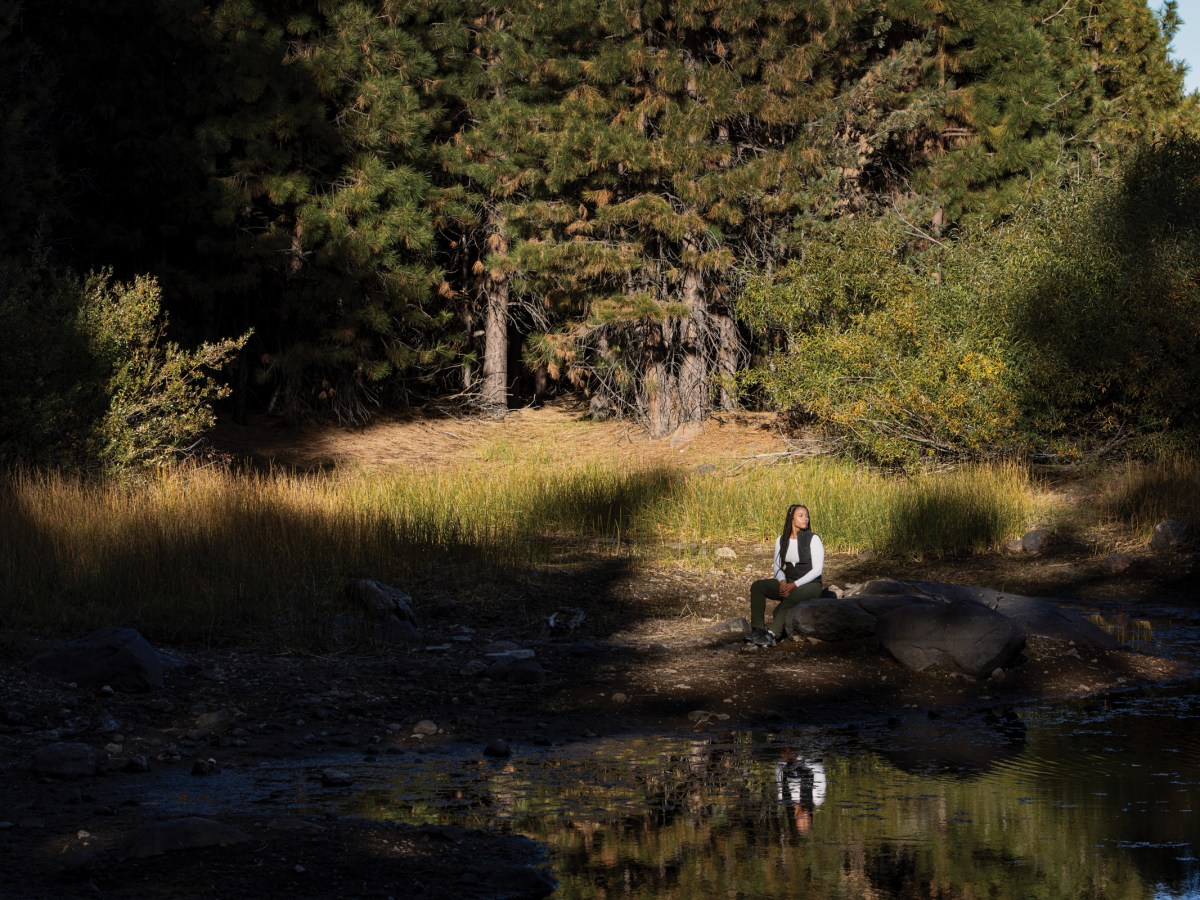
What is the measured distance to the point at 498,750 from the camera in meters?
7.73

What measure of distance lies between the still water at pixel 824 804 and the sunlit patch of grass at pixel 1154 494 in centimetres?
746

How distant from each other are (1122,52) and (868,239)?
324 inches

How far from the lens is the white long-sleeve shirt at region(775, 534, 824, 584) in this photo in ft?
35.2

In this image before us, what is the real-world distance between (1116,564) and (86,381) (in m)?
12.4

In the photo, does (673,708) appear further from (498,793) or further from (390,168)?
(390,168)

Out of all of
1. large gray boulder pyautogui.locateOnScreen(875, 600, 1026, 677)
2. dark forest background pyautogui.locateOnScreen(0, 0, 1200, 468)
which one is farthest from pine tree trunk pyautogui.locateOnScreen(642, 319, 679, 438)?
large gray boulder pyautogui.locateOnScreen(875, 600, 1026, 677)

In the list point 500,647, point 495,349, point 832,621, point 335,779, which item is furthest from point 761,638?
point 495,349

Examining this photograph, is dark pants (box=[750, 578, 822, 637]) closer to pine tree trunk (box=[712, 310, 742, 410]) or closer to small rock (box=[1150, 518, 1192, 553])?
small rock (box=[1150, 518, 1192, 553])

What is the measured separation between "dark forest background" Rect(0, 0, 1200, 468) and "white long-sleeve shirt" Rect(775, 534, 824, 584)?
1045cm

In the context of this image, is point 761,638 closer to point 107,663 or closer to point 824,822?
point 824,822

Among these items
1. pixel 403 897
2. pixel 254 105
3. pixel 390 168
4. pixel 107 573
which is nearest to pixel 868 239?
pixel 390 168

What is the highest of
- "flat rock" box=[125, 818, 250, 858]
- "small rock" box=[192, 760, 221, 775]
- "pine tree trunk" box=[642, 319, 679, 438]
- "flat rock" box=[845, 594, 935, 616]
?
"pine tree trunk" box=[642, 319, 679, 438]

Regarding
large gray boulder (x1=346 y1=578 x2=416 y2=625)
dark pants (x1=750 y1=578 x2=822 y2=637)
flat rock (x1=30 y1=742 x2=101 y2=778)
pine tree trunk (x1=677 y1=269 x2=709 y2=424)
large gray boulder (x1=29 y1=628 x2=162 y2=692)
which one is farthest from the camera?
pine tree trunk (x1=677 y1=269 x2=709 y2=424)

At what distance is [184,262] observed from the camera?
88.7ft
